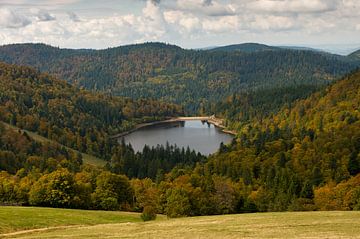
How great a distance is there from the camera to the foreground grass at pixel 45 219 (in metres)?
49.0

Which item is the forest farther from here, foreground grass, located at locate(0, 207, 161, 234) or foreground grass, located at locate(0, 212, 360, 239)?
foreground grass, located at locate(0, 212, 360, 239)

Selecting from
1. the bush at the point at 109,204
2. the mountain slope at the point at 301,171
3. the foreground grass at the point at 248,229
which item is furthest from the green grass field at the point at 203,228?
the mountain slope at the point at 301,171

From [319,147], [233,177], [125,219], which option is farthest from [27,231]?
[319,147]

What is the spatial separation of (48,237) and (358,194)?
202 ft

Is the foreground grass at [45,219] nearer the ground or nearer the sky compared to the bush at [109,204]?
nearer the sky

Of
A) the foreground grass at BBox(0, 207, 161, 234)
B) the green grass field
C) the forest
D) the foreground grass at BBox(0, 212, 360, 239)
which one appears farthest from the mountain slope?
the green grass field

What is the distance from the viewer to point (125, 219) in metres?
61.5

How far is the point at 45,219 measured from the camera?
5366cm

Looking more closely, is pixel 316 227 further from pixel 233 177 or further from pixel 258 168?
pixel 258 168

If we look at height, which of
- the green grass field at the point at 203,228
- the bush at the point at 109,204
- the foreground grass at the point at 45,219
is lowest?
the bush at the point at 109,204

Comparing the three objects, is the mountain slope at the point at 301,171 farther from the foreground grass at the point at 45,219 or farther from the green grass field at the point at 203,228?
the green grass field at the point at 203,228

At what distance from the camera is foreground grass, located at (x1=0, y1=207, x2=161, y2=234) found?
161 ft

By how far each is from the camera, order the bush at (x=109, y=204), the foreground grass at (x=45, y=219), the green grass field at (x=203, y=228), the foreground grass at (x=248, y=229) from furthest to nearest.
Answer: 1. the bush at (x=109, y=204)
2. the foreground grass at (x=45, y=219)
3. the green grass field at (x=203, y=228)
4. the foreground grass at (x=248, y=229)

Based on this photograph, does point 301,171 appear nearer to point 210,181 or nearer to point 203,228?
point 210,181
